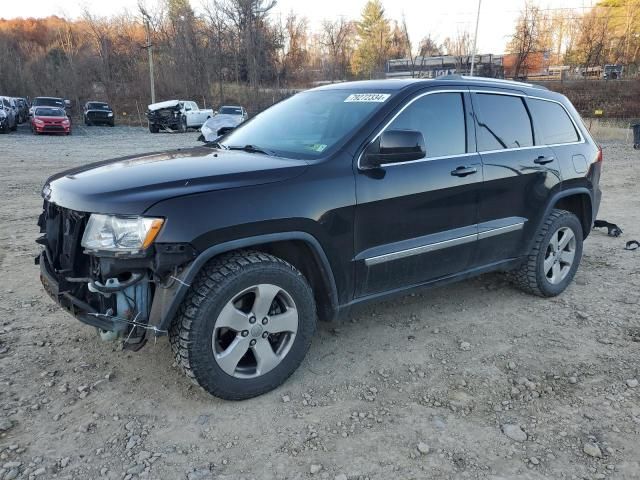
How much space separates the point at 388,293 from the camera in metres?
3.44

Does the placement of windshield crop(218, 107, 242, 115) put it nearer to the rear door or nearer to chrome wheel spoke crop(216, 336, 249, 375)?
the rear door

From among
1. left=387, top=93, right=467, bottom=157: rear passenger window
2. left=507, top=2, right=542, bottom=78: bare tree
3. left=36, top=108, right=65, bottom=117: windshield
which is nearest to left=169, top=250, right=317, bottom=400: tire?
left=387, top=93, right=467, bottom=157: rear passenger window

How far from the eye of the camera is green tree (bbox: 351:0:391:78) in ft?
204

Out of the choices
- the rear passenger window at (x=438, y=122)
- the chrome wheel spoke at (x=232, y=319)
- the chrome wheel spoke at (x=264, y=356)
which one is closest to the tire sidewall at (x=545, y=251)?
the rear passenger window at (x=438, y=122)

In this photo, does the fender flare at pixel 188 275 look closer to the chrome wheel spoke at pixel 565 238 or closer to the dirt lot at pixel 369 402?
the dirt lot at pixel 369 402

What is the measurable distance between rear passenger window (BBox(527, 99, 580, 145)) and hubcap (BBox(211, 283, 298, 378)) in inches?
111

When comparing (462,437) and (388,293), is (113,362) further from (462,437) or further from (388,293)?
(462,437)

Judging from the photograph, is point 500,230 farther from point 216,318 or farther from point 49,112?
point 49,112

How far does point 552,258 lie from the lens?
455 centimetres

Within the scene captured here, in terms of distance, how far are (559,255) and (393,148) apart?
2.38m

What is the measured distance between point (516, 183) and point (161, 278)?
2.83m

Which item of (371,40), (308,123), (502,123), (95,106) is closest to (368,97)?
(308,123)

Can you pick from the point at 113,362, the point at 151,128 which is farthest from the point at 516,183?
the point at 151,128

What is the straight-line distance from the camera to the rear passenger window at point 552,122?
4.39 m
